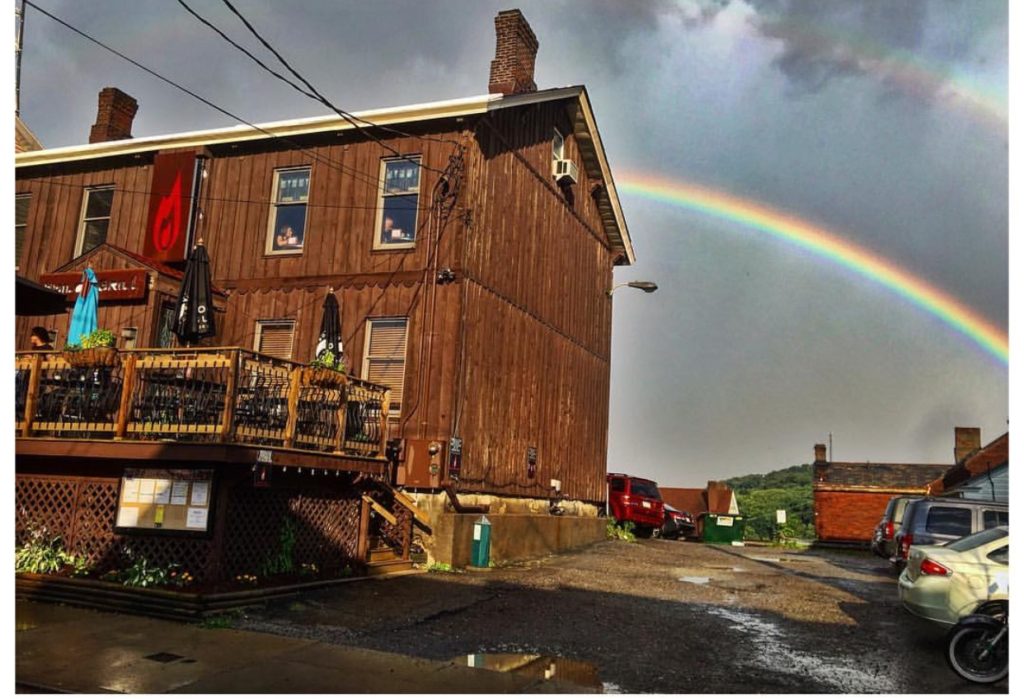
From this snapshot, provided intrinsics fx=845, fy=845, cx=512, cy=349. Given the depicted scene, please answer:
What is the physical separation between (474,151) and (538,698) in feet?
42.0

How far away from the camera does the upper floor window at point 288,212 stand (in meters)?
19.5

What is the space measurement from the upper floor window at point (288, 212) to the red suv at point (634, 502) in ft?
47.3

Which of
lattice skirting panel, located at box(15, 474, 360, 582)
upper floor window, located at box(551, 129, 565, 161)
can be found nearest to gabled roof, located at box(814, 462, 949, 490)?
upper floor window, located at box(551, 129, 565, 161)

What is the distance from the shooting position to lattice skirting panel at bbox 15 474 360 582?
12.5 meters

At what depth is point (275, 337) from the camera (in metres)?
19.3

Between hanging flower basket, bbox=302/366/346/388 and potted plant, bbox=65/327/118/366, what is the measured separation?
9.39ft

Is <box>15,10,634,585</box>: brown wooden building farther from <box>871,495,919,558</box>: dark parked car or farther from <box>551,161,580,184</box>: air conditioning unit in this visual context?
<box>871,495,919,558</box>: dark parked car

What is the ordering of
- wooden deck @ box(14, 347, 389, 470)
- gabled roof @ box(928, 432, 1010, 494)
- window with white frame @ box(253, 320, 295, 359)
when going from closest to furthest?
wooden deck @ box(14, 347, 389, 470) → window with white frame @ box(253, 320, 295, 359) → gabled roof @ box(928, 432, 1010, 494)

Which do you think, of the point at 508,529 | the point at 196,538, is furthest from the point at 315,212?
the point at 196,538

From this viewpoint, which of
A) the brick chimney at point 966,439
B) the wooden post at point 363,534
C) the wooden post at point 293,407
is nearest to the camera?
the wooden post at point 293,407

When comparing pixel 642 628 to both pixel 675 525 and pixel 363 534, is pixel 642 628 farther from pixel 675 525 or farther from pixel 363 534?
pixel 675 525

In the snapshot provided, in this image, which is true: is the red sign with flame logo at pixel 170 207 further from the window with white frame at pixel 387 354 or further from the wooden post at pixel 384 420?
the wooden post at pixel 384 420

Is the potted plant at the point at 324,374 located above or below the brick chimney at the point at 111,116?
below

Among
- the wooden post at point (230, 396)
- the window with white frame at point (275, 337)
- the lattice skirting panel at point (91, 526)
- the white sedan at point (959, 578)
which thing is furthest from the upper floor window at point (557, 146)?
the white sedan at point (959, 578)
